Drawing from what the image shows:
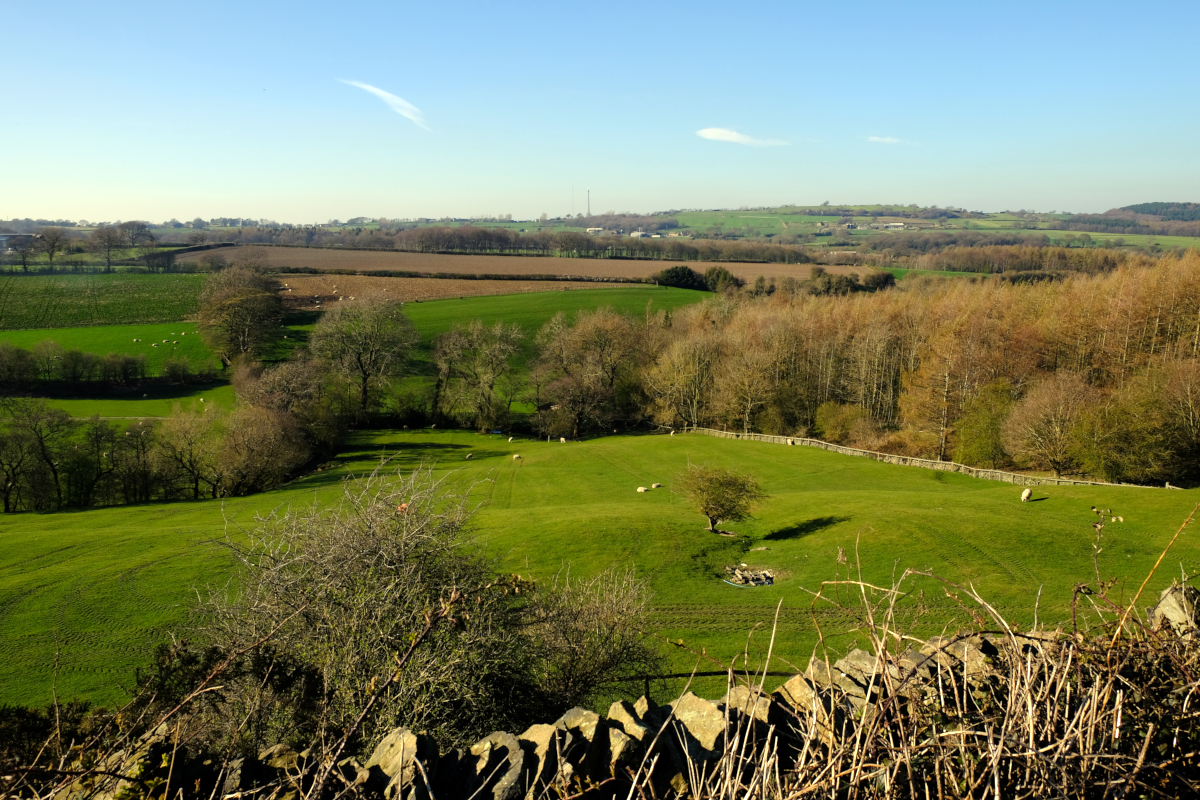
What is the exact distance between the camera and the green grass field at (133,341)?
7025cm

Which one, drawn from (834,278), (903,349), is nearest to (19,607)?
(903,349)

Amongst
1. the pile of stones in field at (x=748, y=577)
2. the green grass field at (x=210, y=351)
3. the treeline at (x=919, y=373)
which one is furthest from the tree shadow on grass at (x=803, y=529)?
the green grass field at (x=210, y=351)

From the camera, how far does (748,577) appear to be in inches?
1029

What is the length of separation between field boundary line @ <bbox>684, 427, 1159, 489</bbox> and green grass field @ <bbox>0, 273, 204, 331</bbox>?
71.5 m

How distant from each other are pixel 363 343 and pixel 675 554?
1953 inches

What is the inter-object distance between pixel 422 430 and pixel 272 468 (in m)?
20.6

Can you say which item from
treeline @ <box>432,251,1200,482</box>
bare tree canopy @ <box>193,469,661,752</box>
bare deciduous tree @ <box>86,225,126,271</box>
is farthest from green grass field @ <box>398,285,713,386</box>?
bare tree canopy @ <box>193,469,661,752</box>

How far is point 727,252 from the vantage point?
479ft

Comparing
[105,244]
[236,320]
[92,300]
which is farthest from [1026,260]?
[105,244]

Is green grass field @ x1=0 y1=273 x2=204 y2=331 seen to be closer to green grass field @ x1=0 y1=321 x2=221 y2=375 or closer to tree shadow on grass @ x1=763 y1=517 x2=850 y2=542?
green grass field @ x1=0 y1=321 x2=221 y2=375

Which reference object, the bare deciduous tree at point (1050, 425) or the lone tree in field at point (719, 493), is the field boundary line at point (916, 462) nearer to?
the bare deciduous tree at point (1050, 425)

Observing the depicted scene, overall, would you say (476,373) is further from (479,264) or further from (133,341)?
(479,264)

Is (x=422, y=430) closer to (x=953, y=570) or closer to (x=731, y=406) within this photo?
(x=731, y=406)

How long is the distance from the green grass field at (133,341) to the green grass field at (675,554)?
38359mm
